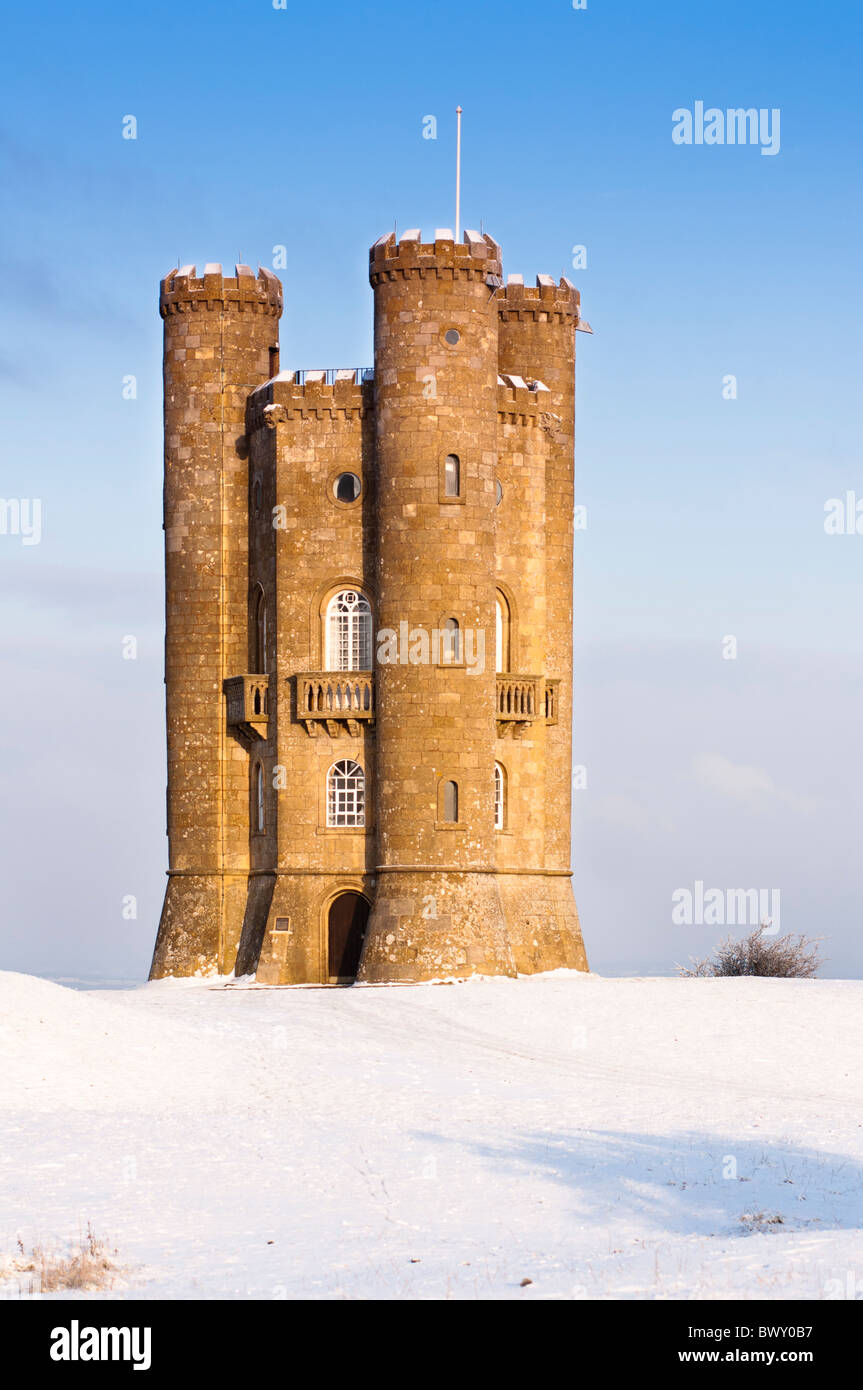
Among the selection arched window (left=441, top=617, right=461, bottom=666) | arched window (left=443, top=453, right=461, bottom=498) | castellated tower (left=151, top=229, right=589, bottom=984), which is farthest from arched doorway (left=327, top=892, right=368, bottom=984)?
arched window (left=443, top=453, right=461, bottom=498)

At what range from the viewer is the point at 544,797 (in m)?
53.4

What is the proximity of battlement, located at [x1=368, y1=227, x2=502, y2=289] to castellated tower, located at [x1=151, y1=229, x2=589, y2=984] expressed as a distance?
69 millimetres

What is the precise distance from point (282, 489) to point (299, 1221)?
3097cm

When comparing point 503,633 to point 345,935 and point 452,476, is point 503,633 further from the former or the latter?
point 345,935

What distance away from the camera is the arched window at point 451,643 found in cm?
4841

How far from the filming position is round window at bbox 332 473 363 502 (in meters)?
50.8

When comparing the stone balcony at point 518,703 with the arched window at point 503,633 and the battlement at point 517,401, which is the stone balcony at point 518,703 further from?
the battlement at point 517,401

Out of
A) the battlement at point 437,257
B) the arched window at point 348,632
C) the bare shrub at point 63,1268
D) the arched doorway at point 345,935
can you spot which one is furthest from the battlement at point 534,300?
the bare shrub at point 63,1268

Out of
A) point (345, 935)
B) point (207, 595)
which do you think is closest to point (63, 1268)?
point (345, 935)

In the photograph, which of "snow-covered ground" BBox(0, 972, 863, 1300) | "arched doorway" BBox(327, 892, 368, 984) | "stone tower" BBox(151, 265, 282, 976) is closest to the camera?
"snow-covered ground" BBox(0, 972, 863, 1300)

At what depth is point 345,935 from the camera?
5019 centimetres

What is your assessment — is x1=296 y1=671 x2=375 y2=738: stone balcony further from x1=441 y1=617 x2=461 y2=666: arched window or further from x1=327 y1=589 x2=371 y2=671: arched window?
A: x1=441 y1=617 x2=461 y2=666: arched window
